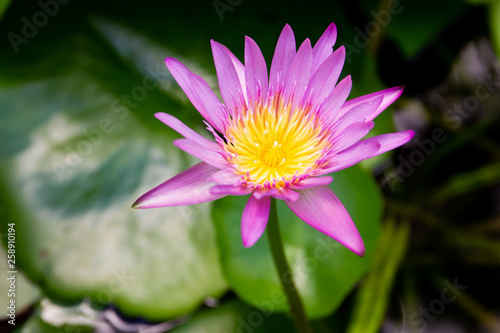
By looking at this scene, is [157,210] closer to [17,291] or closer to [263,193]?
[17,291]

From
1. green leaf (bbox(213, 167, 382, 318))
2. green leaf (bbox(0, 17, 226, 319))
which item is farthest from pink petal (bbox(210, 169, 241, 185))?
green leaf (bbox(0, 17, 226, 319))

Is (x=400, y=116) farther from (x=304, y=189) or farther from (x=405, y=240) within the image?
(x=304, y=189)

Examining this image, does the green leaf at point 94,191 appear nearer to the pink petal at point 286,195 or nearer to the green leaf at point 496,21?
the pink petal at point 286,195
